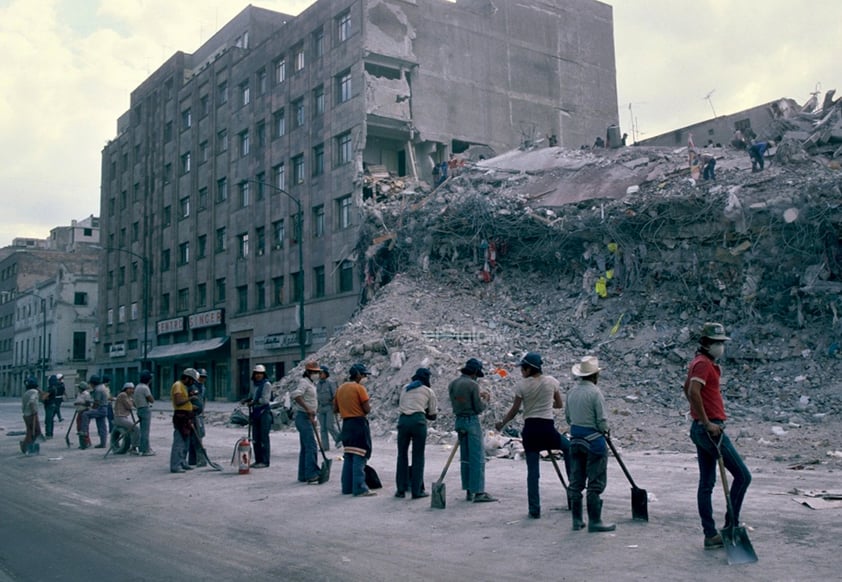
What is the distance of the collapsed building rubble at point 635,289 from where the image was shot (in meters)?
17.6

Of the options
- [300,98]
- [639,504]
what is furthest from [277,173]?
[639,504]

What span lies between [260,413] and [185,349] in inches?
1542

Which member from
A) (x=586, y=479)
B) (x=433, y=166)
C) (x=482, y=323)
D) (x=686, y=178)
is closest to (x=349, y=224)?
(x=433, y=166)

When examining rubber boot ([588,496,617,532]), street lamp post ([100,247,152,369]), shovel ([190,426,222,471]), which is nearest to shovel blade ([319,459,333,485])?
shovel ([190,426,222,471])

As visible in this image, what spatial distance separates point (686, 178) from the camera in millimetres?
23500

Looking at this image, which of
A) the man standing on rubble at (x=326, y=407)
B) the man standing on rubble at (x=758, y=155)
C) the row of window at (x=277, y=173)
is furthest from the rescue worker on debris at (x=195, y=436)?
the row of window at (x=277, y=173)

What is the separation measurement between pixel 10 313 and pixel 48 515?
279ft

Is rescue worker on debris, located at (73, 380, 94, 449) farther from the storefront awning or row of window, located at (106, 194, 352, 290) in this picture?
the storefront awning

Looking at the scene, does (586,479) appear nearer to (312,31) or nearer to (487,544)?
(487,544)

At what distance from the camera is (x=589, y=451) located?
715 centimetres

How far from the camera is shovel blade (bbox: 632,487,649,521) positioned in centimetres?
749

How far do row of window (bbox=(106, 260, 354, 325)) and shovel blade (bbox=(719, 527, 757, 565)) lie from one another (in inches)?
1049

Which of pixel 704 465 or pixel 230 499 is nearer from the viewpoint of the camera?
pixel 704 465

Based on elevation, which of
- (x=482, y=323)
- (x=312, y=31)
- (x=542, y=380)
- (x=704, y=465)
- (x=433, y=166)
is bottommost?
(x=704, y=465)
